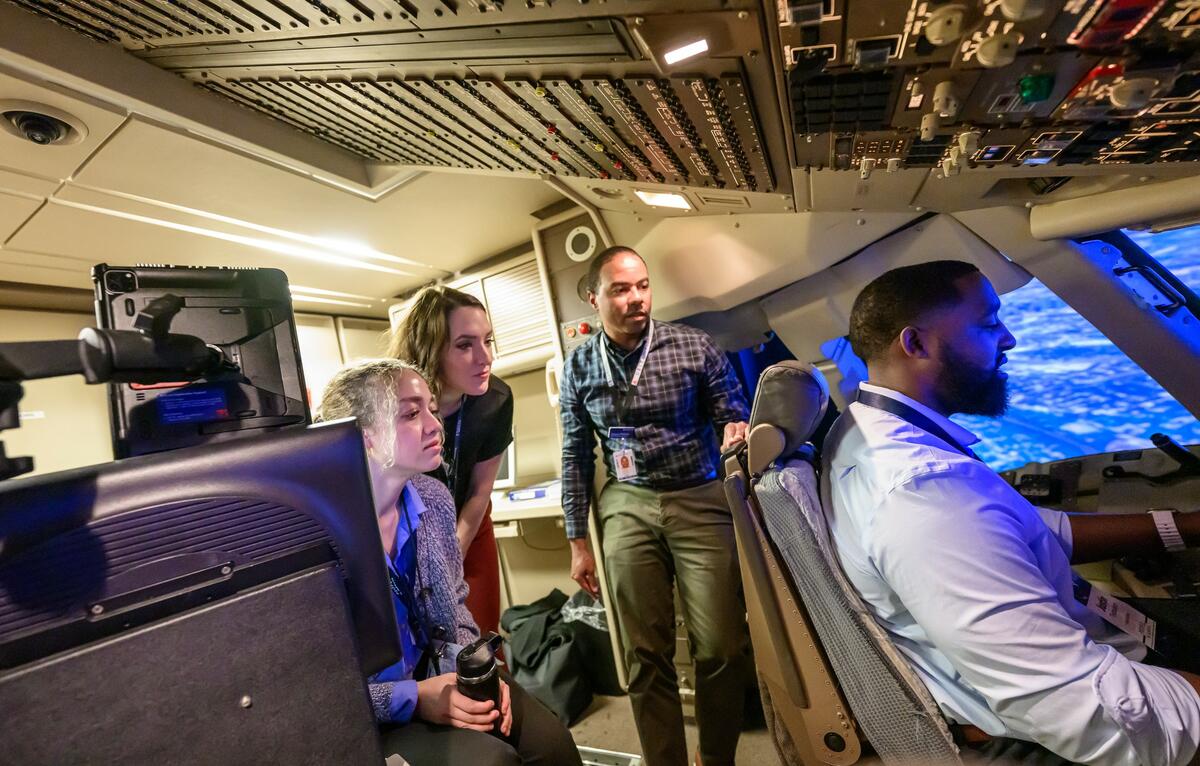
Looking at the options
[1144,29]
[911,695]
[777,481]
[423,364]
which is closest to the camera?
[1144,29]

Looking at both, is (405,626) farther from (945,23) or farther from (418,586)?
(945,23)

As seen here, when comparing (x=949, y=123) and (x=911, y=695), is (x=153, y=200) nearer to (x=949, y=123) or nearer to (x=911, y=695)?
(x=949, y=123)

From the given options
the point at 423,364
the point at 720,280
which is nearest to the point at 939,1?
the point at 720,280

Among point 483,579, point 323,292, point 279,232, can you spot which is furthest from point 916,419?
point 323,292

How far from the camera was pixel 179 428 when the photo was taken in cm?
89

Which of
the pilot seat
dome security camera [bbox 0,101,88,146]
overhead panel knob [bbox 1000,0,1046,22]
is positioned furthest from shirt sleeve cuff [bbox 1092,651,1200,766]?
dome security camera [bbox 0,101,88,146]

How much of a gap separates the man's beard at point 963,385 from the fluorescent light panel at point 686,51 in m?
0.98

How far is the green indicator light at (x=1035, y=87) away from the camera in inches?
35.0

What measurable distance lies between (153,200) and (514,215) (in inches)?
59.9

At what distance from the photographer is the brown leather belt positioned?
1.08m

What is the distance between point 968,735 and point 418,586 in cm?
143

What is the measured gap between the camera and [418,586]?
5.15 feet

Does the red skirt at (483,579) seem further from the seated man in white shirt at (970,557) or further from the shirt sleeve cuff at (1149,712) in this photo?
the shirt sleeve cuff at (1149,712)

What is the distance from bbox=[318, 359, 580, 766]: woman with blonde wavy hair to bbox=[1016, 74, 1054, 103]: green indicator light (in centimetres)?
159
